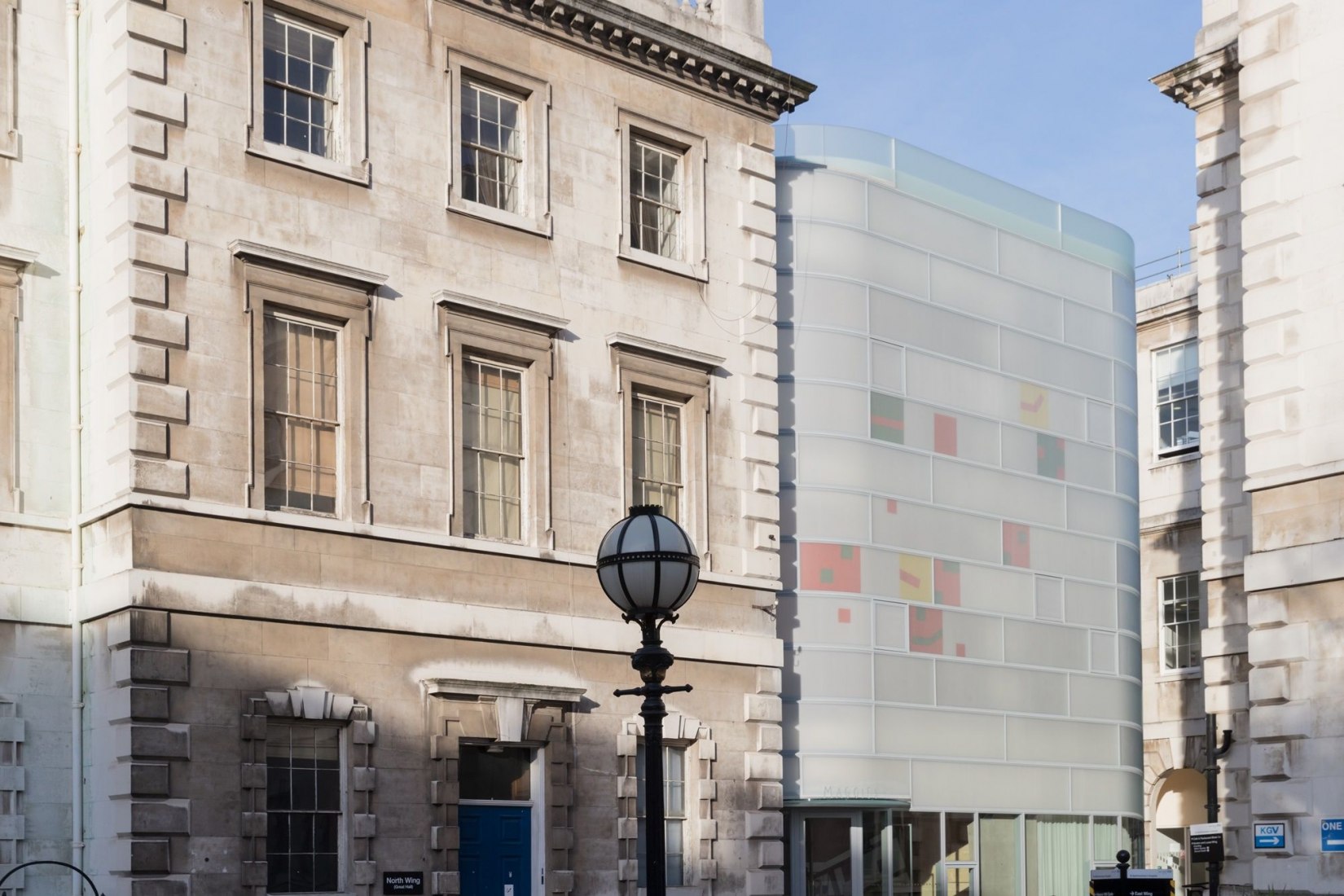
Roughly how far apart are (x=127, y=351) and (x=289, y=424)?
95.8 inches

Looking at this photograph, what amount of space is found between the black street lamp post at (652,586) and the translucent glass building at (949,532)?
17080mm

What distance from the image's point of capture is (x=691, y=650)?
1073 inches

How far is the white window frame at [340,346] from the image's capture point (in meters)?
23.2

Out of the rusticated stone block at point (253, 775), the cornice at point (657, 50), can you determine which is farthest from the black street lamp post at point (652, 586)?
the cornice at point (657, 50)

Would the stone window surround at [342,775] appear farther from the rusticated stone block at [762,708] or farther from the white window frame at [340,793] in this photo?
the rusticated stone block at [762,708]

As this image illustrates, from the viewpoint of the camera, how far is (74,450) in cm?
2264

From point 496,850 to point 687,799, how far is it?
3.36m

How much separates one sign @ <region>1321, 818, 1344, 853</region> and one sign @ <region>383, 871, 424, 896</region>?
11.2 metres

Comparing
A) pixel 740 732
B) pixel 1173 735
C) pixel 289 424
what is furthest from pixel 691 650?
pixel 1173 735

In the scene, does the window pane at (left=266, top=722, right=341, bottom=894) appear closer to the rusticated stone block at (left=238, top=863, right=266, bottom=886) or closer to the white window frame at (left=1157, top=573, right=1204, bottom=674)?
the rusticated stone block at (left=238, top=863, right=266, bottom=886)

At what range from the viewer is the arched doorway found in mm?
42969

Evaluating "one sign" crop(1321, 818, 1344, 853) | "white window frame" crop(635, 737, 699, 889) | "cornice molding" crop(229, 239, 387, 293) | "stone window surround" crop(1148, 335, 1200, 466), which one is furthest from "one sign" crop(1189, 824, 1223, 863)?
"stone window surround" crop(1148, 335, 1200, 466)

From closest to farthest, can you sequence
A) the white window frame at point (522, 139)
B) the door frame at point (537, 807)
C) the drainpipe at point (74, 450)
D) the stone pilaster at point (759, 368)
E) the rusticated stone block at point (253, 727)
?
the drainpipe at point (74, 450)
the rusticated stone block at point (253, 727)
the door frame at point (537, 807)
the white window frame at point (522, 139)
the stone pilaster at point (759, 368)

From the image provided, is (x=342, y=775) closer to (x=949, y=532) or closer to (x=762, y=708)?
(x=762, y=708)
